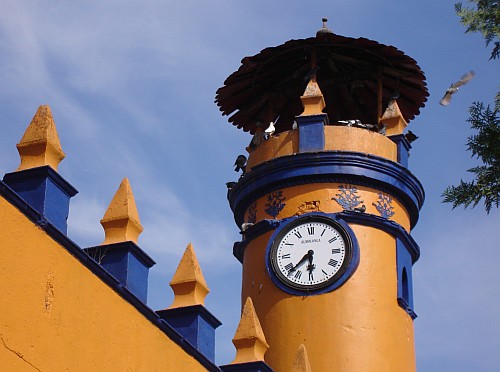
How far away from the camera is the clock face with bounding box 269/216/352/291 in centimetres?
1841

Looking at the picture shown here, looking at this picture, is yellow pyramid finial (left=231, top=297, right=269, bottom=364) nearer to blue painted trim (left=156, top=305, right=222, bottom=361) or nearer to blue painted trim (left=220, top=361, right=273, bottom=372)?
blue painted trim (left=220, top=361, right=273, bottom=372)

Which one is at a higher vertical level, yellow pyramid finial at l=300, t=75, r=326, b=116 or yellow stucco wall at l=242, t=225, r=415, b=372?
yellow pyramid finial at l=300, t=75, r=326, b=116

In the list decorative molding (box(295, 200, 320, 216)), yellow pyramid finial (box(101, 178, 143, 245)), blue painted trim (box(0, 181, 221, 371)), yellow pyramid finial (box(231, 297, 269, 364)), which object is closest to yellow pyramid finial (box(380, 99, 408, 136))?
decorative molding (box(295, 200, 320, 216))

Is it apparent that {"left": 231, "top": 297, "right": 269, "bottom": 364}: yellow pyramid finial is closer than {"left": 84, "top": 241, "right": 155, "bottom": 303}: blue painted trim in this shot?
No

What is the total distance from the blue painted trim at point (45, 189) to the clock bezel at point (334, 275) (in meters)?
7.69

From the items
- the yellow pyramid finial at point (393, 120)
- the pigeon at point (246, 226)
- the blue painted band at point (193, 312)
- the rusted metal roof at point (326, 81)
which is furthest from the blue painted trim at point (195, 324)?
the rusted metal roof at point (326, 81)

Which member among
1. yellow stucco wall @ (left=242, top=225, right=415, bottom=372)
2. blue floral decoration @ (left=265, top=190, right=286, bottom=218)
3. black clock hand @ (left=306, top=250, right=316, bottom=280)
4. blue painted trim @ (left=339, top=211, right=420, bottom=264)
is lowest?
yellow stucco wall @ (left=242, top=225, right=415, bottom=372)

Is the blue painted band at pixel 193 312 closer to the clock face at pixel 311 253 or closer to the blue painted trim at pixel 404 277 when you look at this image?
the clock face at pixel 311 253

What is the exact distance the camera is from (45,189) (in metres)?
11.0

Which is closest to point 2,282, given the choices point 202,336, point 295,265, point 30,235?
point 30,235

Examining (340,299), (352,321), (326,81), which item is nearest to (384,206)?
(340,299)

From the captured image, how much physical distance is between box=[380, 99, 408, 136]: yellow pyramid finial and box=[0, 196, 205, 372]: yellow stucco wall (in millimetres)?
9095

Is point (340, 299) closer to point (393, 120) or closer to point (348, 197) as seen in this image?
point (348, 197)

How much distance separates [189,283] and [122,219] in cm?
141
